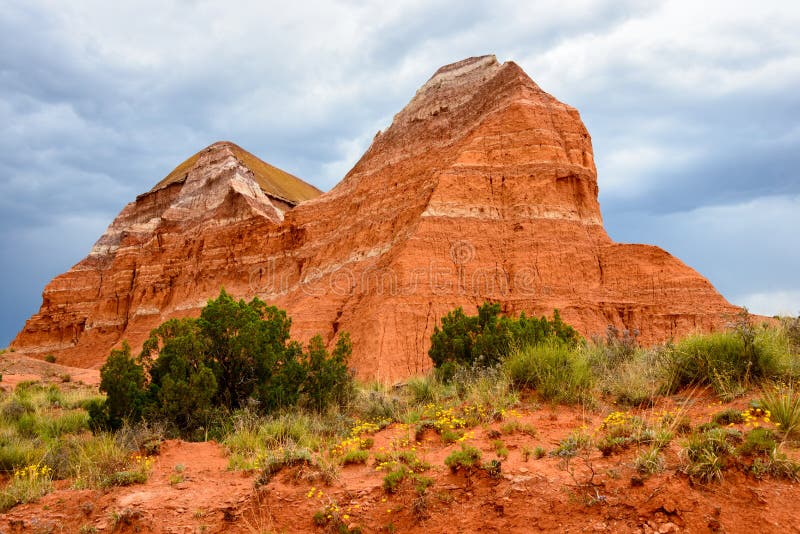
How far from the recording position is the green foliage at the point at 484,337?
11828 mm

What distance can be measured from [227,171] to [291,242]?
723 inches

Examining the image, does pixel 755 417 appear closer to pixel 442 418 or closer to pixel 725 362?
pixel 725 362

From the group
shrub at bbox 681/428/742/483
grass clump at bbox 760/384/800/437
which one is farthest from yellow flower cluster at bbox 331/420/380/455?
grass clump at bbox 760/384/800/437

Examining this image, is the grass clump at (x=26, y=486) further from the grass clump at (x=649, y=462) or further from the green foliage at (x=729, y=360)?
the green foliage at (x=729, y=360)

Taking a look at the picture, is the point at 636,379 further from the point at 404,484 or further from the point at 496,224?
the point at 496,224

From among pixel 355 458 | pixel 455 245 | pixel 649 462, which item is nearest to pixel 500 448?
pixel 649 462

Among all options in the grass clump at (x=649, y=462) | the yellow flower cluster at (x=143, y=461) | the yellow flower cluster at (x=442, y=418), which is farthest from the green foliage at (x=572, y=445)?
the yellow flower cluster at (x=143, y=461)

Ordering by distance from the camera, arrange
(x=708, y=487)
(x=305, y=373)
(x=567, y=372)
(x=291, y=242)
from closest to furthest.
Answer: (x=708, y=487) < (x=567, y=372) < (x=305, y=373) < (x=291, y=242)

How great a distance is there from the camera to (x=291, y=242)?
41750 mm

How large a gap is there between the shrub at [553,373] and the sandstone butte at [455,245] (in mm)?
16047

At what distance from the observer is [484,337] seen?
500 inches

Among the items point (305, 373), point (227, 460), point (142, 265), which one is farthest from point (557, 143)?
point (142, 265)

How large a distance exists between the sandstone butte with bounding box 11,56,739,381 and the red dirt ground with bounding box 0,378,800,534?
17.7m

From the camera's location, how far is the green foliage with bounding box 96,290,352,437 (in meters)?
9.62
